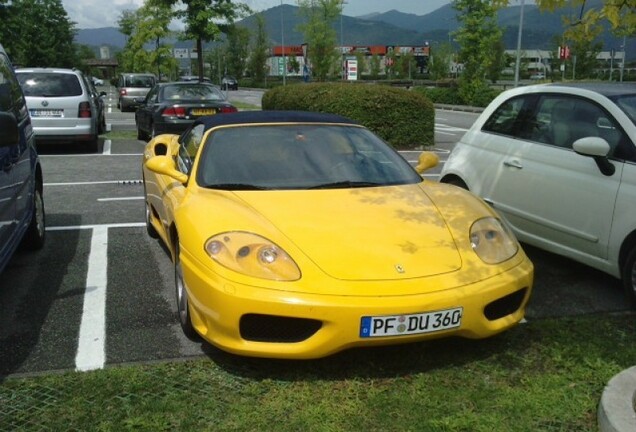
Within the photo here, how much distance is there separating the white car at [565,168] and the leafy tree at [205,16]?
15.7 m

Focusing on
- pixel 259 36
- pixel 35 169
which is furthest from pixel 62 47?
pixel 35 169

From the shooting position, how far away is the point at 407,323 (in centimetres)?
296

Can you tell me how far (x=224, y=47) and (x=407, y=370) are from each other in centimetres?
7824

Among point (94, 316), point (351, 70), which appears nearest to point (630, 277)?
point (94, 316)

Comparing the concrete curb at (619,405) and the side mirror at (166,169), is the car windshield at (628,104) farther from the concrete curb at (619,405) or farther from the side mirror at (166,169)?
the side mirror at (166,169)

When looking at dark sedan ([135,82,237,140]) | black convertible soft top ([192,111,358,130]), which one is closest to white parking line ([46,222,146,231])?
black convertible soft top ([192,111,358,130])

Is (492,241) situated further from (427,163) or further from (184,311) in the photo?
(184,311)

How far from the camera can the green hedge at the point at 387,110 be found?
1354cm

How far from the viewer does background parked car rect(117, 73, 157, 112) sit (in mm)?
26250

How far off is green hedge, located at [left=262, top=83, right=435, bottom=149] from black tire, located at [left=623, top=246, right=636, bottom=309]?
9441 millimetres

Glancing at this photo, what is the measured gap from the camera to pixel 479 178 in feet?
17.9

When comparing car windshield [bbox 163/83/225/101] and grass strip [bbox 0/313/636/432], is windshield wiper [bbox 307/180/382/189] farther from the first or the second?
car windshield [bbox 163/83/225/101]

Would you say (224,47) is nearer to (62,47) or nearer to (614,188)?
(62,47)

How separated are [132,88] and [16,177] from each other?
926 inches
